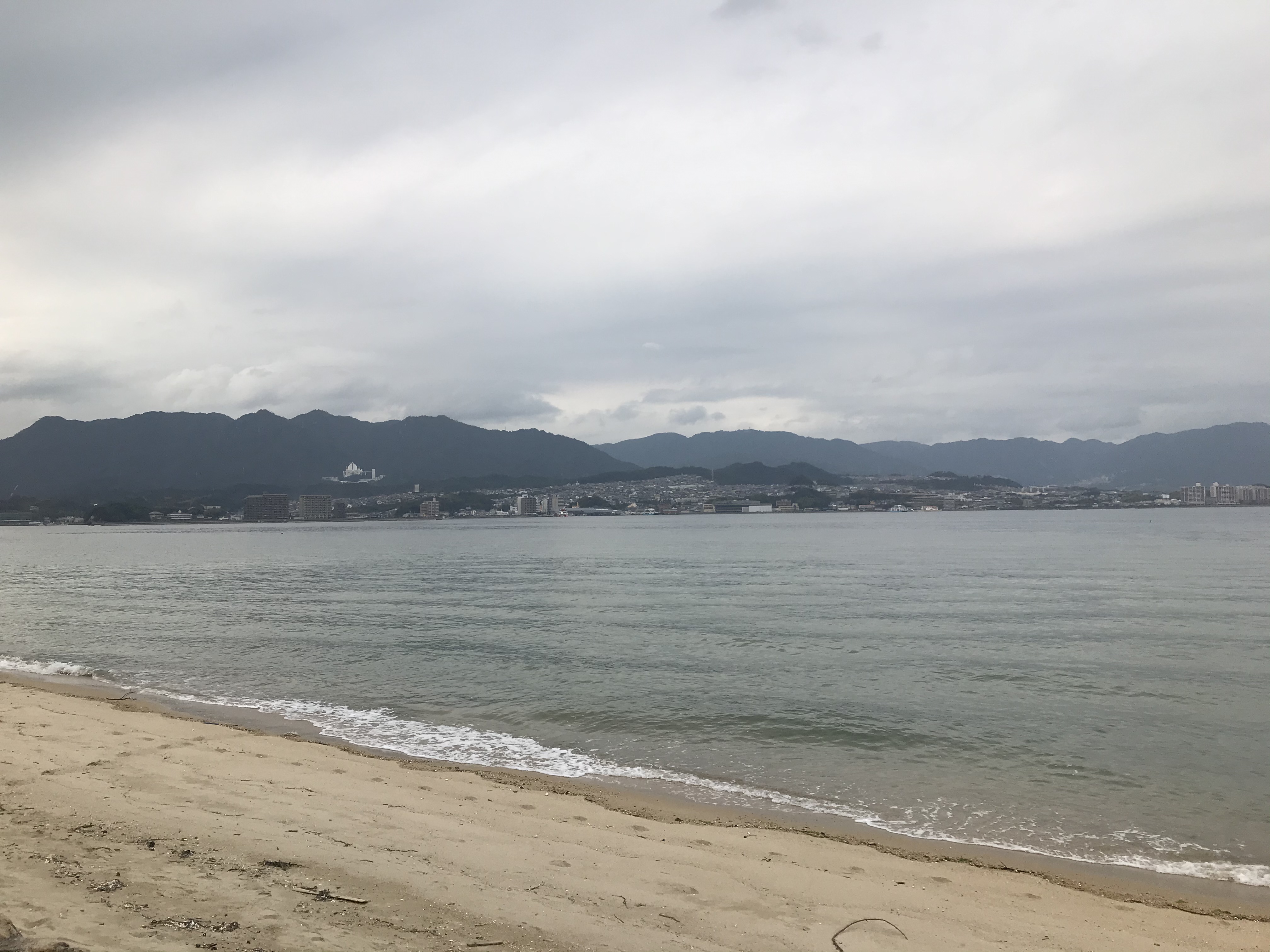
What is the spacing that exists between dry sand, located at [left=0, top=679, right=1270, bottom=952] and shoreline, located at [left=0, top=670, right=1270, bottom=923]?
0.63 ft

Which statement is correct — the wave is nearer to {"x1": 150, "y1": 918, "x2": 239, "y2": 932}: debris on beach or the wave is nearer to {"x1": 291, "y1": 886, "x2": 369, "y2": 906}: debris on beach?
{"x1": 291, "y1": 886, "x2": 369, "y2": 906}: debris on beach

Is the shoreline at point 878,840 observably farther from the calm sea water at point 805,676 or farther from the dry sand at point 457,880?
the calm sea water at point 805,676

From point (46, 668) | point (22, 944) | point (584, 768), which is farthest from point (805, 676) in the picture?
point (46, 668)

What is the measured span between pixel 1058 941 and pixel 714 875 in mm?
3031

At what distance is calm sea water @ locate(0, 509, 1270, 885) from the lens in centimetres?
1121

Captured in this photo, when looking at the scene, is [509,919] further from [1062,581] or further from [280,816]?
[1062,581]

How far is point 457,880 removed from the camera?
6855 millimetres

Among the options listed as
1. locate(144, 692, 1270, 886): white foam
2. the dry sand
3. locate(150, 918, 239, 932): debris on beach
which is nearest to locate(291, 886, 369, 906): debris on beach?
the dry sand

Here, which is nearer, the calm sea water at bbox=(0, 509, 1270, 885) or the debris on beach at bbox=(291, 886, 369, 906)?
the debris on beach at bbox=(291, 886, 369, 906)

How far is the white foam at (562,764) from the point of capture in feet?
29.6

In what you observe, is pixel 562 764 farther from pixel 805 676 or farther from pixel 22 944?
pixel 22 944

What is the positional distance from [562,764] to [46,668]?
1799 centimetres

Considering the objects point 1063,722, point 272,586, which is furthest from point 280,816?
point 272,586

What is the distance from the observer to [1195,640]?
23.4m
